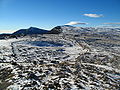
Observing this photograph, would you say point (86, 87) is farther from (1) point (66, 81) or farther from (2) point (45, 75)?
(2) point (45, 75)

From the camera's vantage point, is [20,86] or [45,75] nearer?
[20,86]

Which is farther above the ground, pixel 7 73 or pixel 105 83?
pixel 7 73

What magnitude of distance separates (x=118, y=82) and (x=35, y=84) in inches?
397

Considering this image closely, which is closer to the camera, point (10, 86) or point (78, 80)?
point (10, 86)

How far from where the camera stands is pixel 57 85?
11789 millimetres

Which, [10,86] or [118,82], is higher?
[10,86]

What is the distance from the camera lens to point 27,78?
1326 centimetres

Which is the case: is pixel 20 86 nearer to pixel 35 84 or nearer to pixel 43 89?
pixel 35 84

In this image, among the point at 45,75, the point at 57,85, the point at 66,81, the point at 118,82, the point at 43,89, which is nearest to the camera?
the point at 43,89

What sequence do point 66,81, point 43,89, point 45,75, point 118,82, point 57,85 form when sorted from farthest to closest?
point 45,75
point 118,82
point 66,81
point 57,85
point 43,89

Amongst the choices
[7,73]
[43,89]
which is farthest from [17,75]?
[43,89]

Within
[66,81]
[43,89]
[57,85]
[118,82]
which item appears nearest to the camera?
[43,89]

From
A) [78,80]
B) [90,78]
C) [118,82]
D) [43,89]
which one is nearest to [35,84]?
[43,89]

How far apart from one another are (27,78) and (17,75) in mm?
1816
